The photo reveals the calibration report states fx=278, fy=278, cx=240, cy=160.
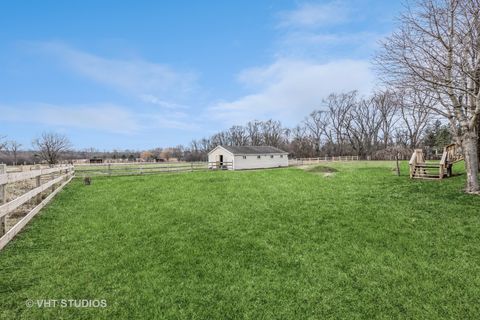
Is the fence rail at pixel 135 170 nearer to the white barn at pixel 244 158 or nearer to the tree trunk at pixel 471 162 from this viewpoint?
the white barn at pixel 244 158

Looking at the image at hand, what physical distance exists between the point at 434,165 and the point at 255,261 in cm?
1177

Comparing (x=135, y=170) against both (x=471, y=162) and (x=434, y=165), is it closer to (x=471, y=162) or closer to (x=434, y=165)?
(x=434, y=165)

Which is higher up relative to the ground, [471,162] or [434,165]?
[471,162]

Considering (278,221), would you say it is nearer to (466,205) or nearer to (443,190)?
(466,205)

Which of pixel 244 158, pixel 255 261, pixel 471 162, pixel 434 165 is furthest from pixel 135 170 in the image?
pixel 471 162

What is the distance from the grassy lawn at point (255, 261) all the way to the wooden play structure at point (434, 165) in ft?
15.5

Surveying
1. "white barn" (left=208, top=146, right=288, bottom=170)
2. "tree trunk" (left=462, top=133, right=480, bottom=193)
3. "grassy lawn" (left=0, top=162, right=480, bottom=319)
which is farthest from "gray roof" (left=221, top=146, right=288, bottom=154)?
"grassy lawn" (left=0, top=162, right=480, bottom=319)

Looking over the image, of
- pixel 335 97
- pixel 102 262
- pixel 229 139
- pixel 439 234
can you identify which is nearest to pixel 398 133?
pixel 335 97

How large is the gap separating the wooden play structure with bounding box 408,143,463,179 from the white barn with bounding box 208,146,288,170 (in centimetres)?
2634

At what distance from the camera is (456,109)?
31.0 feet

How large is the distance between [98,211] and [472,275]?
893 cm

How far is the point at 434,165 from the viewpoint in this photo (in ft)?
41.9

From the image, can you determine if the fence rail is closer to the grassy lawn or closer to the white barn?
the white barn

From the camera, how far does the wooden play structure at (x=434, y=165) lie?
1273 centimetres
